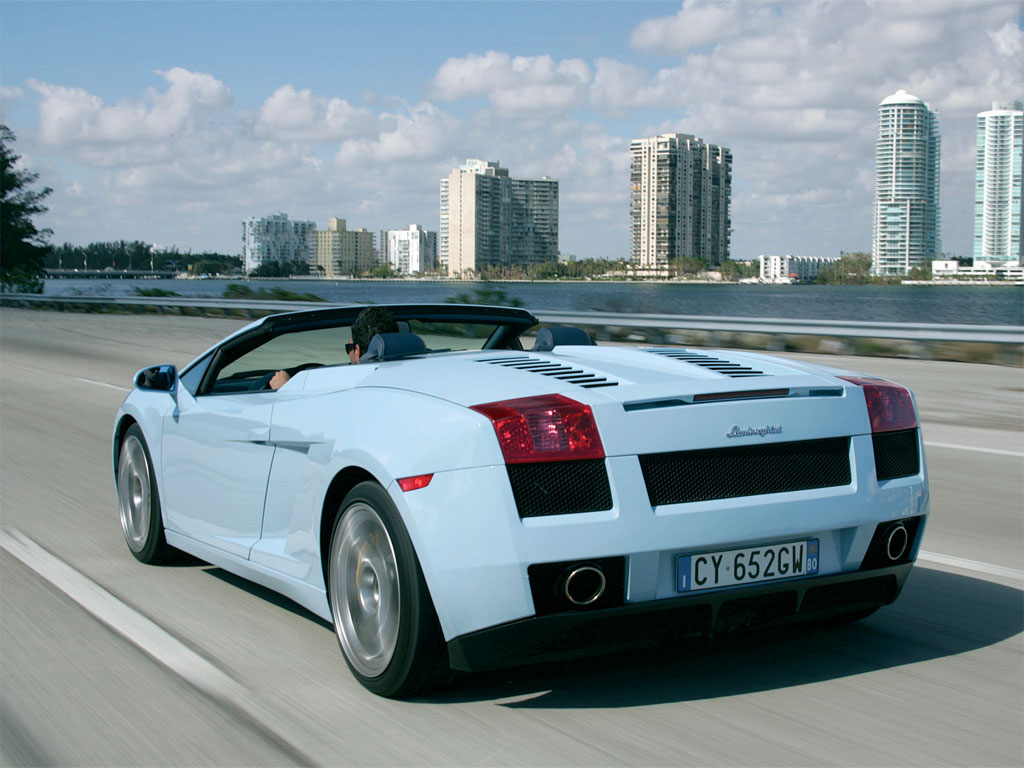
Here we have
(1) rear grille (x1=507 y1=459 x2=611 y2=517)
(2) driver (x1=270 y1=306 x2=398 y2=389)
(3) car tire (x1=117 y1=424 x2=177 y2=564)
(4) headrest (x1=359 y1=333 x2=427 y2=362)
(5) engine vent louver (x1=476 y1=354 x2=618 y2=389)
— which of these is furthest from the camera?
(3) car tire (x1=117 y1=424 x2=177 y2=564)

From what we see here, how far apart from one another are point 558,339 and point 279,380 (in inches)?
48.3

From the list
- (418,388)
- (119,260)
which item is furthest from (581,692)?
(119,260)

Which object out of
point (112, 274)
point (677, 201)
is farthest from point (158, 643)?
point (677, 201)

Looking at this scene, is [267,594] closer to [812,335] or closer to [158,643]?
[158,643]

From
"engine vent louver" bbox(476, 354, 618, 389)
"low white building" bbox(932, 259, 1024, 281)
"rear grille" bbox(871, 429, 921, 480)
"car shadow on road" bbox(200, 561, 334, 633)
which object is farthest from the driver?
"low white building" bbox(932, 259, 1024, 281)

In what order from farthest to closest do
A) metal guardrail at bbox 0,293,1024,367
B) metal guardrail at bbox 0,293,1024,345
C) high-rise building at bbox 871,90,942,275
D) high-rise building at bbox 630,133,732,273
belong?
high-rise building at bbox 871,90,942,275, high-rise building at bbox 630,133,732,273, metal guardrail at bbox 0,293,1024,367, metal guardrail at bbox 0,293,1024,345

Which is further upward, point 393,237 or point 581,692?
point 393,237

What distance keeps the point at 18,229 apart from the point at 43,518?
2429 inches

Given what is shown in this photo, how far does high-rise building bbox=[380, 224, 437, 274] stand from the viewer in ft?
239

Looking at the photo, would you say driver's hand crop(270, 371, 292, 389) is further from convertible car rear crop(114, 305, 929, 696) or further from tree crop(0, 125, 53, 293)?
tree crop(0, 125, 53, 293)

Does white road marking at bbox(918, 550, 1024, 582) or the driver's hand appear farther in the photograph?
white road marking at bbox(918, 550, 1024, 582)

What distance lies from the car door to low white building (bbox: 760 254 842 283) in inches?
5313

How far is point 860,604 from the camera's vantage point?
12.2ft

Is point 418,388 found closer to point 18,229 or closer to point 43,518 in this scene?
point 43,518
